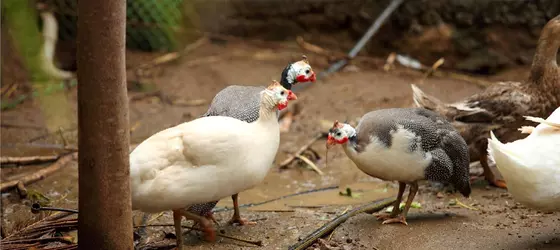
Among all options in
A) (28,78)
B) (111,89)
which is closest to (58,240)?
(111,89)

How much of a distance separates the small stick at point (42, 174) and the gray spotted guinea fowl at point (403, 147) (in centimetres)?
217

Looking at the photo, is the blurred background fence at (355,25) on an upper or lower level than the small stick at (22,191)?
upper

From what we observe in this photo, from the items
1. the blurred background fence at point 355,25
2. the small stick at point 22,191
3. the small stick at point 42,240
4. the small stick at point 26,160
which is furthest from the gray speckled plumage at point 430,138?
the blurred background fence at point 355,25

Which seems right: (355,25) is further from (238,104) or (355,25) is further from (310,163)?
(238,104)

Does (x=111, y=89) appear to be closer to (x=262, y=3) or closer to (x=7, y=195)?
(x=7, y=195)

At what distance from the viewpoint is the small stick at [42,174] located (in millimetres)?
4914

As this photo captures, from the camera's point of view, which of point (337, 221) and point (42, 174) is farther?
point (42, 174)

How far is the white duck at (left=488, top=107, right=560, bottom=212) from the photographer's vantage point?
3551 millimetres

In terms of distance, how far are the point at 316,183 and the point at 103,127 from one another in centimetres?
244

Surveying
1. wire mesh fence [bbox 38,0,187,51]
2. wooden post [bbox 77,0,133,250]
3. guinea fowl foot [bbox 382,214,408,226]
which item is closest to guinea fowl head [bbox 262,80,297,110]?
wooden post [bbox 77,0,133,250]

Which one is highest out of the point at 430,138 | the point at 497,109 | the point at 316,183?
the point at 497,109

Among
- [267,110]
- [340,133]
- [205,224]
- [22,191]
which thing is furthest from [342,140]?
[22,191]

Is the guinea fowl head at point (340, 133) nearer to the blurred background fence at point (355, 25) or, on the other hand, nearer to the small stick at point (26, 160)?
the small stick at point (26, 160)

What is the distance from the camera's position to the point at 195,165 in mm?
3531
